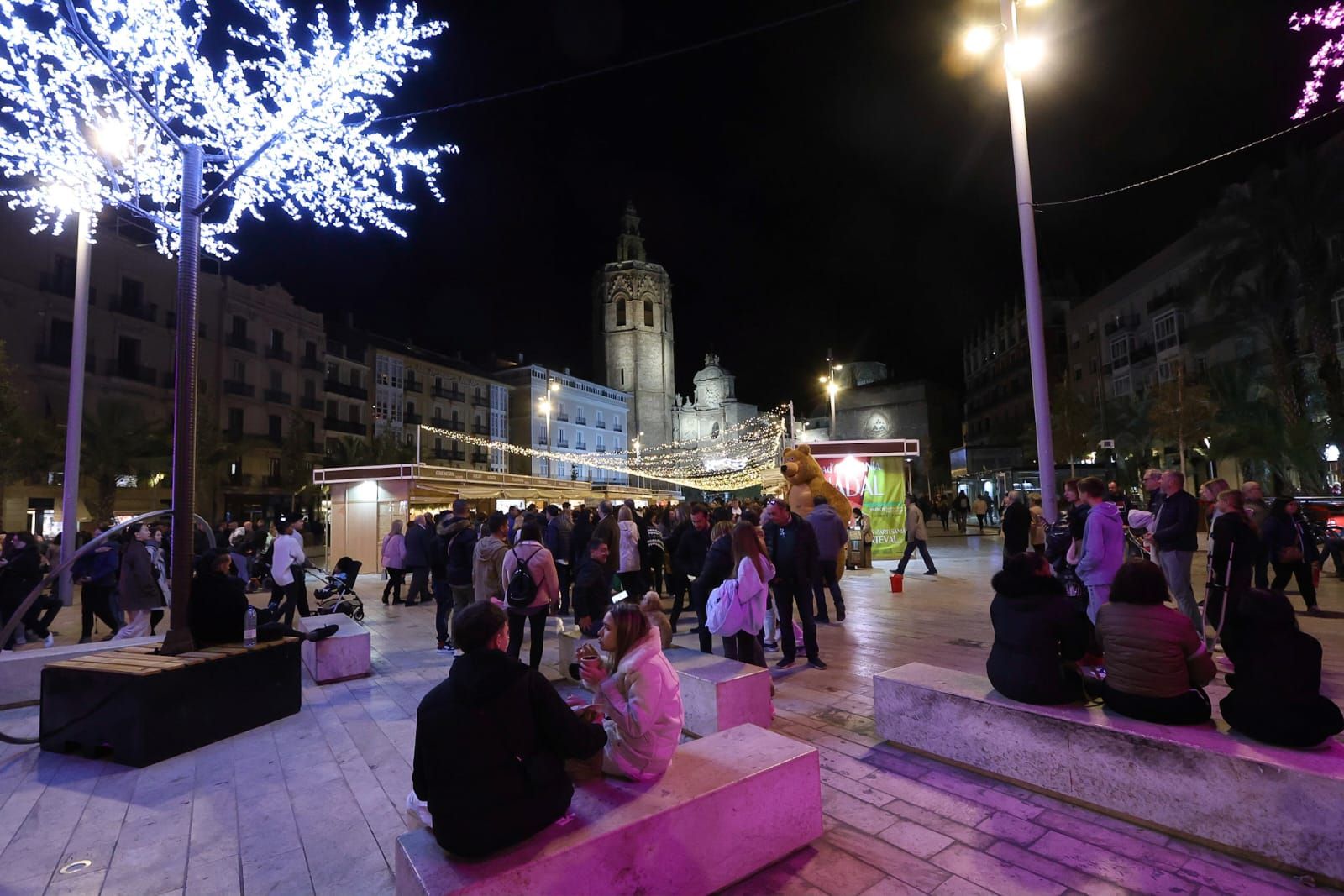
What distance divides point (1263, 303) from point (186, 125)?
24450 mm

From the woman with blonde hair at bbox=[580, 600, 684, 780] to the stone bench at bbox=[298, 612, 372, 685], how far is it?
15.1ft

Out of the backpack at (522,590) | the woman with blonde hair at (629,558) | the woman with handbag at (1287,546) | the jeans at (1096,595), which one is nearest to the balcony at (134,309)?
the woman with blonde hair at (629,558)

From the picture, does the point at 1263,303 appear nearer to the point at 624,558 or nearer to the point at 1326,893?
the point at 624,558

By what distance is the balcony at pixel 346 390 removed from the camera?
40.0 meters

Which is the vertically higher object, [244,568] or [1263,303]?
[1263,303]

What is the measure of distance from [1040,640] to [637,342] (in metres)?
67.5

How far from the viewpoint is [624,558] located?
9.52 meters

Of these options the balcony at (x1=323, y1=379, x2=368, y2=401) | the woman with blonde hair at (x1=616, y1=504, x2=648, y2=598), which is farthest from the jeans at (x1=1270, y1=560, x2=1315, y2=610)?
the balcony at (x1=323, y1=379, x2=368, y2=401)

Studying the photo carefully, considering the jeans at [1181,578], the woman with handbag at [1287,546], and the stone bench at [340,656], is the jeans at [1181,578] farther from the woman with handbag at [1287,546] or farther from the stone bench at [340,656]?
the stone bench at [340,656]

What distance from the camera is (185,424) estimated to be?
5375 mm

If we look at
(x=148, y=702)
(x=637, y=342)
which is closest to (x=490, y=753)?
(x=148, y=702)

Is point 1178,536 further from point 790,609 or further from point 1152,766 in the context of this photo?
point 1152,766

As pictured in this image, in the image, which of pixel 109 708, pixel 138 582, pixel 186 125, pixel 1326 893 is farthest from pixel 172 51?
pixel 1326 893

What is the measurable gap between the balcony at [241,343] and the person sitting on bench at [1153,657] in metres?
39.3
